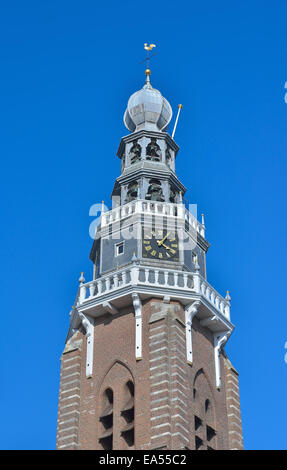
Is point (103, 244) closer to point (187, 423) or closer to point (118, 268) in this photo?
point (118, 268)

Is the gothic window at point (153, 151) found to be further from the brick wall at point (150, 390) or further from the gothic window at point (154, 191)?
the brick wall at point (150, 390)

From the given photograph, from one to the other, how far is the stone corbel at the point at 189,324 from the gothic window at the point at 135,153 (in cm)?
1170

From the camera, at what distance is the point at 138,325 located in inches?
1732

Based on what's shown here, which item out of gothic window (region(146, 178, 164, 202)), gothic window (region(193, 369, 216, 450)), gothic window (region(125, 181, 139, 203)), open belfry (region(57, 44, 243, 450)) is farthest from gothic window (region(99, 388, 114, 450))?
gothic window (region(125, 181, 139, 203))

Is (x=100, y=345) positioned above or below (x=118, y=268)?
below

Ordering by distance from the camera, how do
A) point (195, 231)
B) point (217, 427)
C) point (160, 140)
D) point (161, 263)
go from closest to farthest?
1. point (217, 427)
2. point (161, 263)
3. point (195, 231)
4. point (160, 140)

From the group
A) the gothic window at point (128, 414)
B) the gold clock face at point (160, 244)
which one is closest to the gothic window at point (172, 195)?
the gold clock face at point (160, 244)

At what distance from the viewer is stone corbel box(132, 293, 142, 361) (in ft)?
142

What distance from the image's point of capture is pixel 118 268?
4741 centimetres

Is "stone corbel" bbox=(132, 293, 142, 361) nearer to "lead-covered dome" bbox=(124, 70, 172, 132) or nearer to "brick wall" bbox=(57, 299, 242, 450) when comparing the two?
"brick wall" bbox=(57, 299, 242, 450)

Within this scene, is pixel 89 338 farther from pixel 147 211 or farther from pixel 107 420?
pixel 147 211
